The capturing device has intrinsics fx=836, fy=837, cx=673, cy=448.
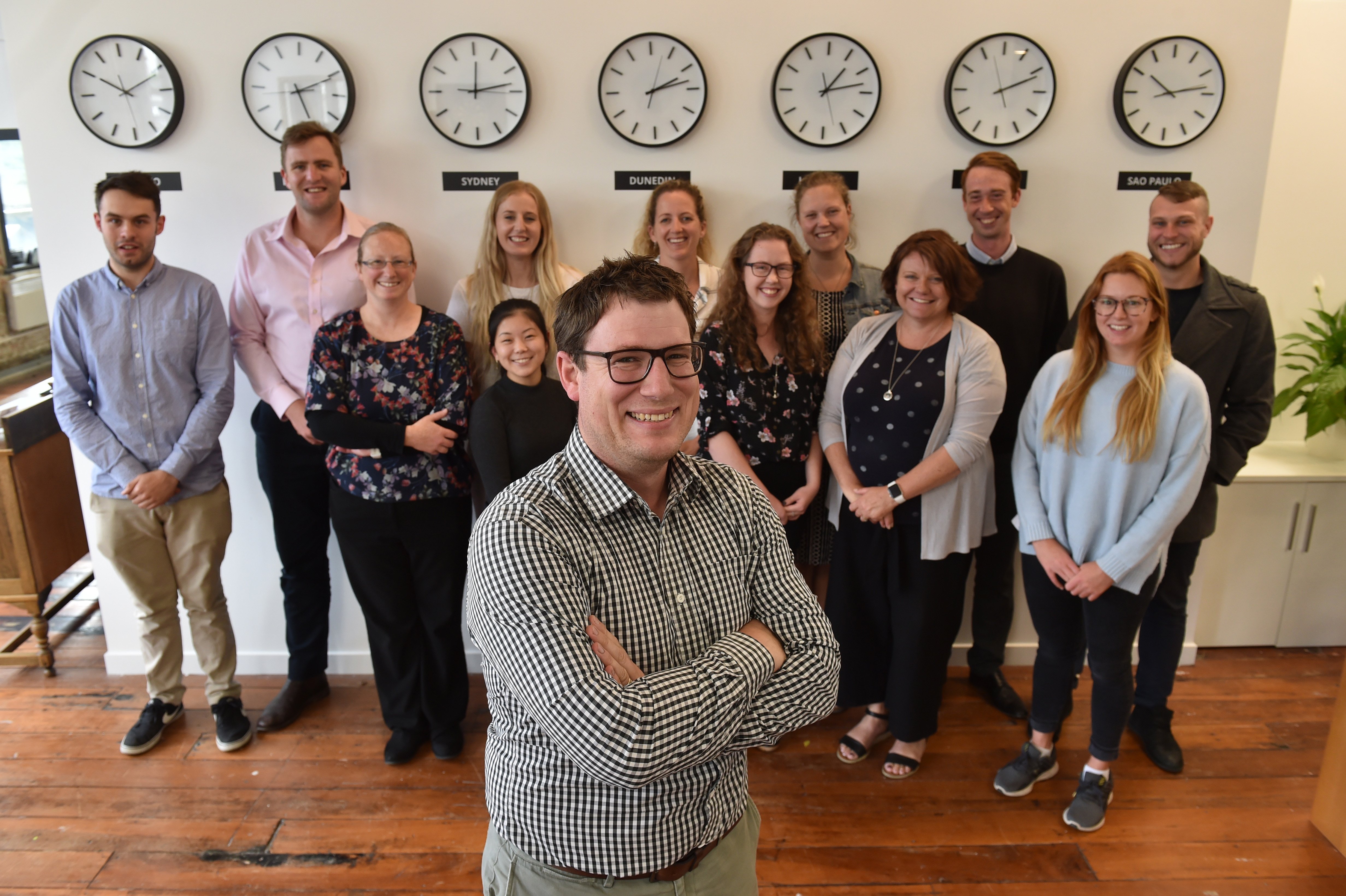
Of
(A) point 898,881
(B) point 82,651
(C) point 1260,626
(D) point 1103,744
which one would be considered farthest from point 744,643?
(B) point 82,651

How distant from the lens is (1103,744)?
108 inches

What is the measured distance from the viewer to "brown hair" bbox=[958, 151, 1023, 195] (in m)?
3.05

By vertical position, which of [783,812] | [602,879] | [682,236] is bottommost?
[783,812]

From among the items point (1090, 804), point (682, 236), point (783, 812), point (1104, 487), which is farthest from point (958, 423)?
point (783, 812)

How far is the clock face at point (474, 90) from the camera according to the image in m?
3.15

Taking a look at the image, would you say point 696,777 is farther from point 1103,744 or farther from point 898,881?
point 1103,744

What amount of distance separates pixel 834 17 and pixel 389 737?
3.22 meters

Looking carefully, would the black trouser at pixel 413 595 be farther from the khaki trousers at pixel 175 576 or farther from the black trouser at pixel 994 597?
the black trouser at pixel 994 597

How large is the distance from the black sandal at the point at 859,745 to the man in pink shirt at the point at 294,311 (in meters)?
2.14

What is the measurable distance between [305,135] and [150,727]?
7.38 ft

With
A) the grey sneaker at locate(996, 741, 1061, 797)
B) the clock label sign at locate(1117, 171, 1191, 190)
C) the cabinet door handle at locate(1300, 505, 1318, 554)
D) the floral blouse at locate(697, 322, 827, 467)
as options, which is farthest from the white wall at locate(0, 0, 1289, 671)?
the grey sneaker at locate(996, 741, 1061, 797)

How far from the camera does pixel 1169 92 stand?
322 centimetres

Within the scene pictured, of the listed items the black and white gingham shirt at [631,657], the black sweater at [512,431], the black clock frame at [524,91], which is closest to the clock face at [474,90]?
the black clock frame at [524,91]

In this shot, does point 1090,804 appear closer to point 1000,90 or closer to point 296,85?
point 1000,90
